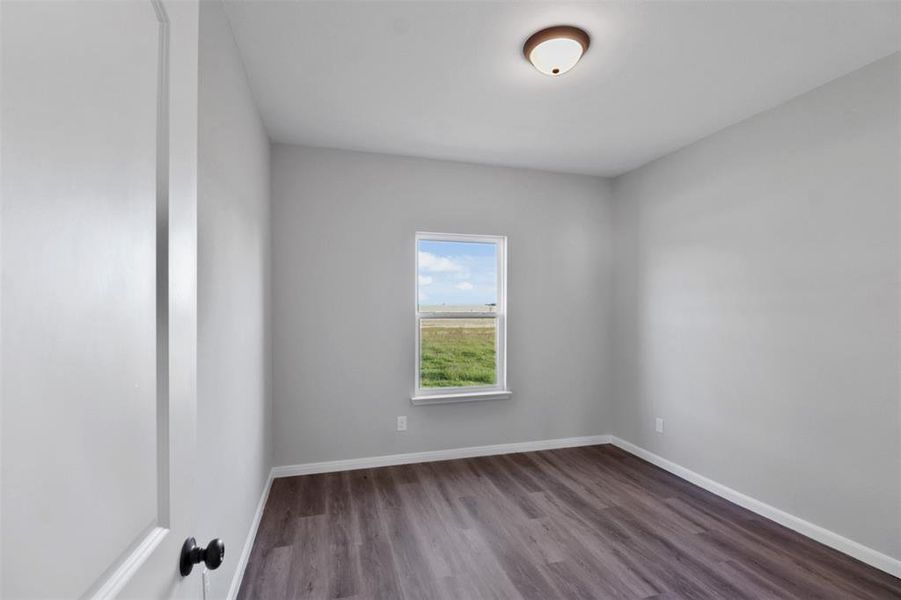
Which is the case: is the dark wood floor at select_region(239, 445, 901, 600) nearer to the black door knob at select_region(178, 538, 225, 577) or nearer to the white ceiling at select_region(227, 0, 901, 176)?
the black door knob at select_region(178, 538, 225, 577)

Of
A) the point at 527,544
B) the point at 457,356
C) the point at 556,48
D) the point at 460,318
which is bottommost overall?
the point at 527,544

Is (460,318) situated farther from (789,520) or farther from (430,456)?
(789,520)

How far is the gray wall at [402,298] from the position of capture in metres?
3.27

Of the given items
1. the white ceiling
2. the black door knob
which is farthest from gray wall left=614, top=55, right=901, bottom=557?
the black door knob

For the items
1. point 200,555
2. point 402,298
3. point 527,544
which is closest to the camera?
point 200,555

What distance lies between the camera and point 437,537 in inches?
94.8

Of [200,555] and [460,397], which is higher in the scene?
[200,555]

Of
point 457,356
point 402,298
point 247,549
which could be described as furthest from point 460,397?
point 247,549

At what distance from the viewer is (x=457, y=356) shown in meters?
3.71

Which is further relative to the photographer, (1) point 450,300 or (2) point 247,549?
(1) point 450,300

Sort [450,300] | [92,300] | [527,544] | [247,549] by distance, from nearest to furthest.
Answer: [92,300] → [247,549] → [527,544] → [450,300]

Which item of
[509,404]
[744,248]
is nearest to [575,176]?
[744,248]

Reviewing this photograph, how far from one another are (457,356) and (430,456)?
870 mm

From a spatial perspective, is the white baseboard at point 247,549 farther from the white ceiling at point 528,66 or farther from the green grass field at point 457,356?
the white ceiling at point 528,66
